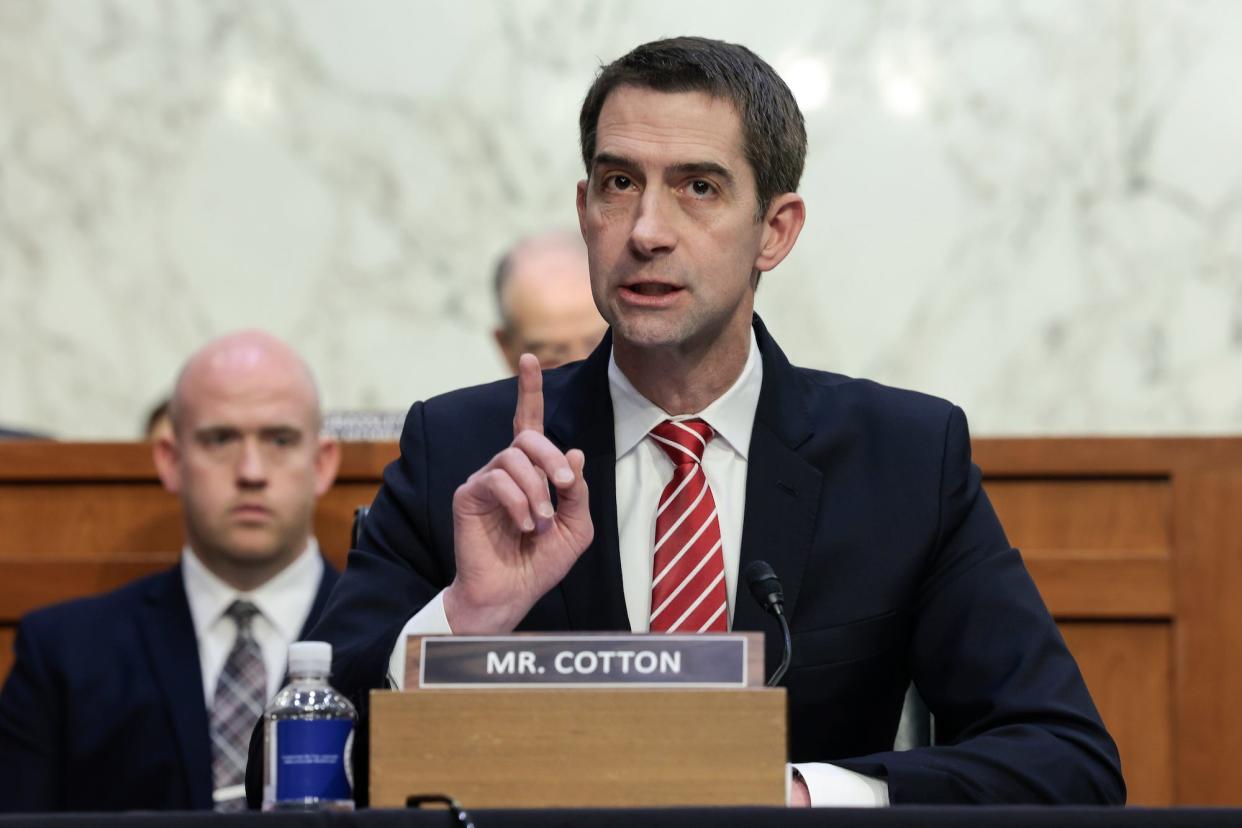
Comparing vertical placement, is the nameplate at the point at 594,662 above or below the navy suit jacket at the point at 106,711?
below

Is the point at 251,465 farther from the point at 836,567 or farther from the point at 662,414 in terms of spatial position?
the point at 836,567

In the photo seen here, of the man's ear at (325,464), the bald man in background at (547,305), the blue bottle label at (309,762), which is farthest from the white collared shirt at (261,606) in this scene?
the blue bottle label at (309,762)

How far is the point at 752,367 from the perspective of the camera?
7.64 ft

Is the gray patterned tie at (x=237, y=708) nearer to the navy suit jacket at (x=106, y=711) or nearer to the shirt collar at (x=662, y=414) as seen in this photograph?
the navy suit jacket at (x=106, y=711)

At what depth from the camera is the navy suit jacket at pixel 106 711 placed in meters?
3.06

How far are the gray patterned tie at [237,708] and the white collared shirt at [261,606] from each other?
1cm

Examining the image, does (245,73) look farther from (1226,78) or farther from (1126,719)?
(1126,719)

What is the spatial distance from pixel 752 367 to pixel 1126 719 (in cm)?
107

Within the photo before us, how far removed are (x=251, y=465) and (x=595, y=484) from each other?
53.0 inches

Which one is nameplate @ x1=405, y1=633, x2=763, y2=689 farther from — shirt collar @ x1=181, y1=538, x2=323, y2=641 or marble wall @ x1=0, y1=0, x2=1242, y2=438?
marble wall @ x1=0, y1=0, x2=1242, y2=438

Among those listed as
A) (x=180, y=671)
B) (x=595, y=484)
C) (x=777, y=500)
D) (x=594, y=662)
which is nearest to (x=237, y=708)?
(x=180, y=671)

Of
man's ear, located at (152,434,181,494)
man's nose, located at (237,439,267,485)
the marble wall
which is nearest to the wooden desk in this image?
man's ear, located at (152,434,181,494)

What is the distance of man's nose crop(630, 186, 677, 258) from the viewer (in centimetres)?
212

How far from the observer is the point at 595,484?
7.27ft
